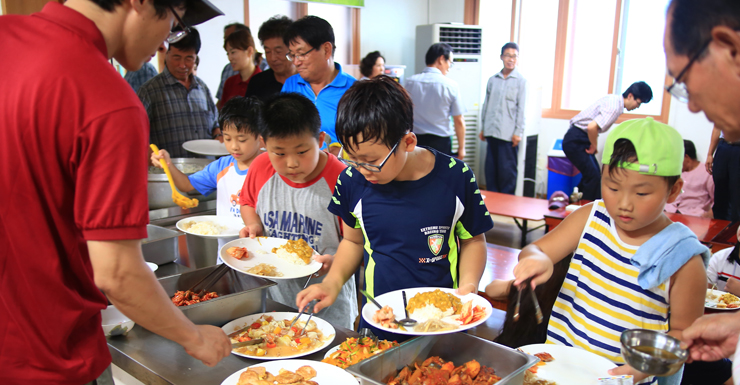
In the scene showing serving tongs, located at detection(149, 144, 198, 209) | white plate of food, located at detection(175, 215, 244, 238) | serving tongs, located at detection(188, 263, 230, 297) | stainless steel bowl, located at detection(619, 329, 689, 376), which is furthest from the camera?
serving tongs, located at detection(149, 144, 198, 209)

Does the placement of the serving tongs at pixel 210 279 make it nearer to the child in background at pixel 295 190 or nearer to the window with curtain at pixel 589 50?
the child in background at pixel 295 190

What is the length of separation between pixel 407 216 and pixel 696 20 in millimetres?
850

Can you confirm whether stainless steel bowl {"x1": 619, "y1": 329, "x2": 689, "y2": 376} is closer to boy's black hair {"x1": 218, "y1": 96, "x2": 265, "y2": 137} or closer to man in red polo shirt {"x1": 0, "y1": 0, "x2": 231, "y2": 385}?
man in red polo shirt {"x1": 0, "y1": 0, "x2": 231, "y2": 385}

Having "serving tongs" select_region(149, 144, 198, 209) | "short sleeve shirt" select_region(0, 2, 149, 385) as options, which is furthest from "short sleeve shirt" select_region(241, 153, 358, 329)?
"short sleeve shirt" select_region(0, 2, 149, 385)

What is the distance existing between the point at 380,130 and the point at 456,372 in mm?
609

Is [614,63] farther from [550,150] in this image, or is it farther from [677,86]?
[677,86]

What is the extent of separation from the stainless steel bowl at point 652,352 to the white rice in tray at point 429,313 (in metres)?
0.39

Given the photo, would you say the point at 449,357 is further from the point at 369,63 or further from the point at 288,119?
the point at 369,63

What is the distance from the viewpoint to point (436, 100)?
18.5 ft

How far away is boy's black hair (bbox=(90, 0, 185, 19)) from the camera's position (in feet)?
2.81

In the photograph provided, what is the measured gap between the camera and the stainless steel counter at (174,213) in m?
2.52

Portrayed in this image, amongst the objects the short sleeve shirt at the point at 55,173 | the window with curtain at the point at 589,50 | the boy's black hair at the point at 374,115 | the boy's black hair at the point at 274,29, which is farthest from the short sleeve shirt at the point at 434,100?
the short sleeve shirt at the point at 55,173

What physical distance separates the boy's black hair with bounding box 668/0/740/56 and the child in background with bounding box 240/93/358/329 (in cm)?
118

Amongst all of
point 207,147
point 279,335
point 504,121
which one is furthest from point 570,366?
point 504,121
